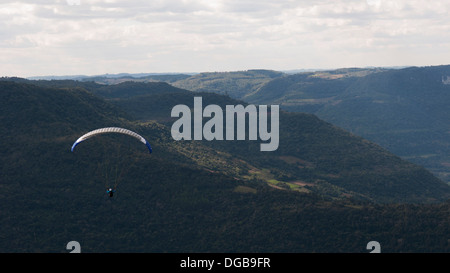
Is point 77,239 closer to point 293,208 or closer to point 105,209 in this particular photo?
point 105,209

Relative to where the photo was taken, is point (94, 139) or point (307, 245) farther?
point (94, 139)

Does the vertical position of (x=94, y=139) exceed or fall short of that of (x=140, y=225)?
it exceeds it

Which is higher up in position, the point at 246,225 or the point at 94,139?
the point at 94,139
